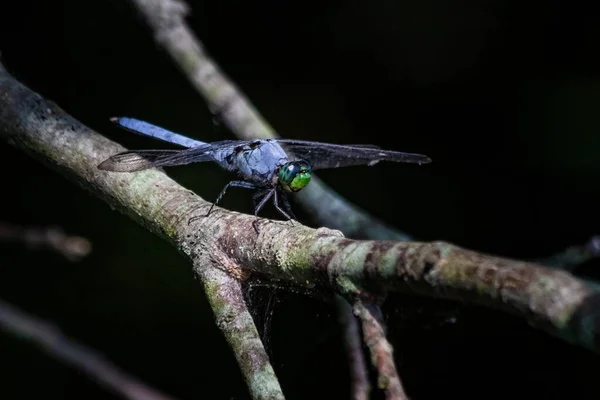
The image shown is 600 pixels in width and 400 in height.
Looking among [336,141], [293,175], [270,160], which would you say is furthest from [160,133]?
[336,141]

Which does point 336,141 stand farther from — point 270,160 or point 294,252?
point 294,252

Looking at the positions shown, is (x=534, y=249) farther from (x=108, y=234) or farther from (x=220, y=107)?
(x=108, y=234)

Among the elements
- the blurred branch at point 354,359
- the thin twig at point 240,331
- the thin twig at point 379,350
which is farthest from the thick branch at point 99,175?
the blurred branch at point 354,359

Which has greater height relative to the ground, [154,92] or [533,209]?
[154,92]

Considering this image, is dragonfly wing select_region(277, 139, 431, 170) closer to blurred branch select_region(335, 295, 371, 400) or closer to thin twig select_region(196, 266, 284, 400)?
blurred branch select_region(335, 295, 371, 400)

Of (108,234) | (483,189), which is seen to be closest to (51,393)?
(108,234)

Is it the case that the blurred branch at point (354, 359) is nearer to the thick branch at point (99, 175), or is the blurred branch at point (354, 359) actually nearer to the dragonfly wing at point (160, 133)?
the thick branch at point (99, 175)

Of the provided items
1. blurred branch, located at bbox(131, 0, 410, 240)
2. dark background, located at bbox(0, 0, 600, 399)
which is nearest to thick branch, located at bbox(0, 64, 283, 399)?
blurred branch, located at bbox(131, 0, 410, 240)
